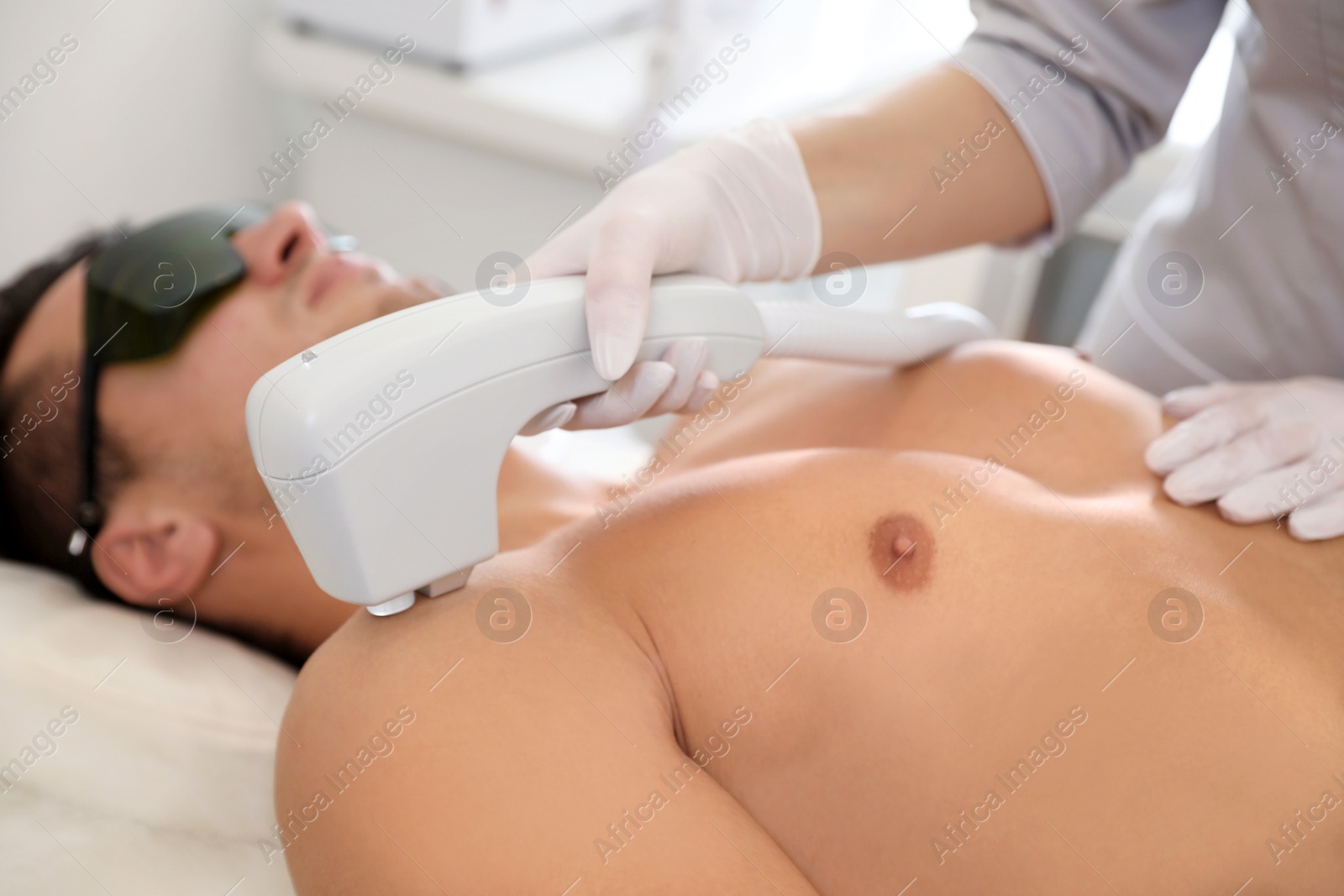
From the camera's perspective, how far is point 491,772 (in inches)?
26.8

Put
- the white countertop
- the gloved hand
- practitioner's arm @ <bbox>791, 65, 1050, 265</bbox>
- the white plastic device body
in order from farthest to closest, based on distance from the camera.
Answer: the white countertop, practitioner's arm @ <bbox>791, 65, 1050, 265</bbox>, the gloved hand, the white plastic device body

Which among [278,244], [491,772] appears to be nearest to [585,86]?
[278,244]

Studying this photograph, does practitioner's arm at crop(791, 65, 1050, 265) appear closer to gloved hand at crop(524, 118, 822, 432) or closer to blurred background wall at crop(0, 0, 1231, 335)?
gloved hand at crop(524, 118, 822, 432)

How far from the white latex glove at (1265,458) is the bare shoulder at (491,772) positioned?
0.48m

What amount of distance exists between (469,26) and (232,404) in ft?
3.47

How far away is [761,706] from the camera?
0.78 meters

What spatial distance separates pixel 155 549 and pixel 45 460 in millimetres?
166

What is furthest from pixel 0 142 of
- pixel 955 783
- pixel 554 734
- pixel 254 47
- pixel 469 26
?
pixel 955 783

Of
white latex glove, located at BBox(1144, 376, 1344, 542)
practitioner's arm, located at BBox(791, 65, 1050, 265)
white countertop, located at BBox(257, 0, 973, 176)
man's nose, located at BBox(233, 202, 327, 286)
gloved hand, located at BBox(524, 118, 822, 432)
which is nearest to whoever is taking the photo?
gloved hand, located at BBox(524, 118, 822, 432)

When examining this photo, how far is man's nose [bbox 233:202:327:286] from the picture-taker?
1.15m

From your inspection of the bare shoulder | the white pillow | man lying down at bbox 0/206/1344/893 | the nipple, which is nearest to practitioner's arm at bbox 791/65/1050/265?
man lying down at bbox 0/206/1344/893

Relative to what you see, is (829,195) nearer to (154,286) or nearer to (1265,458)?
(1265,458)

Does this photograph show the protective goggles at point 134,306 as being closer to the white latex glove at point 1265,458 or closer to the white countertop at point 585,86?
the white countertop at point 585,86

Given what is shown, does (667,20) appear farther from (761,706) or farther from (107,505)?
(761,706)
